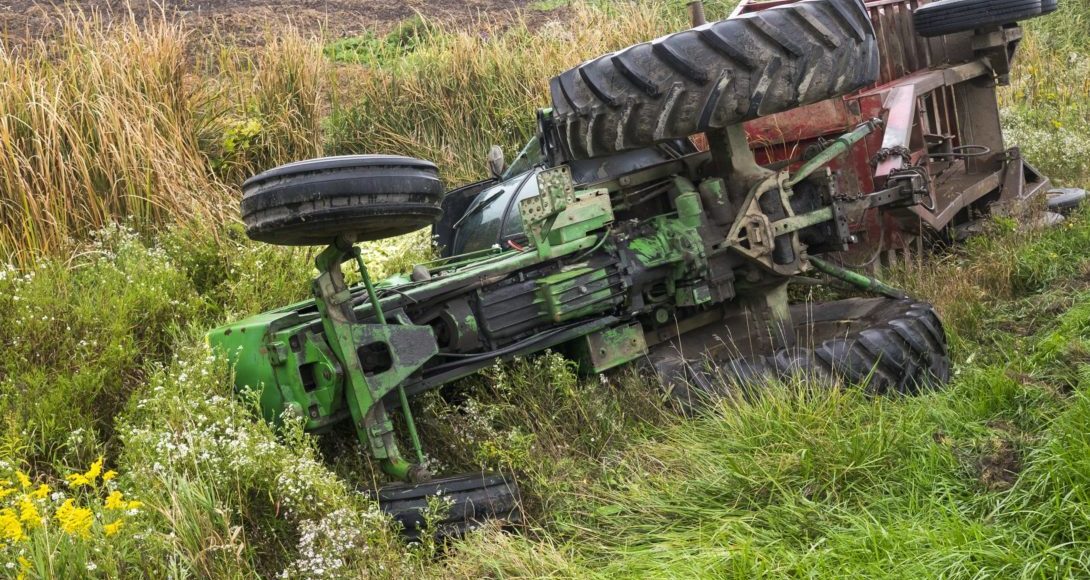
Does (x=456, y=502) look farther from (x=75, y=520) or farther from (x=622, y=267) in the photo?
(x=622, y=267)

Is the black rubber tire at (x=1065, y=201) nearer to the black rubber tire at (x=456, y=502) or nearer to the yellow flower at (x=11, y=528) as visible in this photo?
the black rubber tire at (x=456, y=502)

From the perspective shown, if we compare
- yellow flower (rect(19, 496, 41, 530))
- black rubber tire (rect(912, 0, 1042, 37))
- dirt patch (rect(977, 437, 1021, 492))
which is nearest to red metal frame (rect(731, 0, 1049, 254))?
black rubber tire (rect(912, 0, 1042, 37))

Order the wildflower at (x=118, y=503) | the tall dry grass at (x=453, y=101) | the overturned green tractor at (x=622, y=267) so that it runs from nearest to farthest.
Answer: the wildflower at (x=118, y=503) → the overturned green tractor at (x=622, y=267) → the tall dry grass at (x=453, y=101)

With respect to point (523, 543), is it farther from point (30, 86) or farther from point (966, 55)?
point (966, 55)

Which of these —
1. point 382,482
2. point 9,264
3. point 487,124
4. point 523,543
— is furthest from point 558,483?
point 487,124

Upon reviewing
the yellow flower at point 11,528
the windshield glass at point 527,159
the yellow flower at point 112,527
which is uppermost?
the windshield glass at point 527,159

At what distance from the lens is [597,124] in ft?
14.1

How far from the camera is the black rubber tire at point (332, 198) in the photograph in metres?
3.35

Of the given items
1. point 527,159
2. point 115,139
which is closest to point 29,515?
point 527,159

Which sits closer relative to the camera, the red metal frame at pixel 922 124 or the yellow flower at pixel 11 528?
the yellow flower at pixel 11 528

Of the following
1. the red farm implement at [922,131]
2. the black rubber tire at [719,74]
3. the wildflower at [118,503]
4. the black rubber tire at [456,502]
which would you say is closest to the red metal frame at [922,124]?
the red farm implement at [922,131]

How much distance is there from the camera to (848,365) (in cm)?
424

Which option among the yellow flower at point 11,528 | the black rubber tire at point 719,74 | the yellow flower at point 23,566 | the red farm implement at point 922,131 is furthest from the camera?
the red farm implement at point 922,131

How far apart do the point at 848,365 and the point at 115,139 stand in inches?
180
